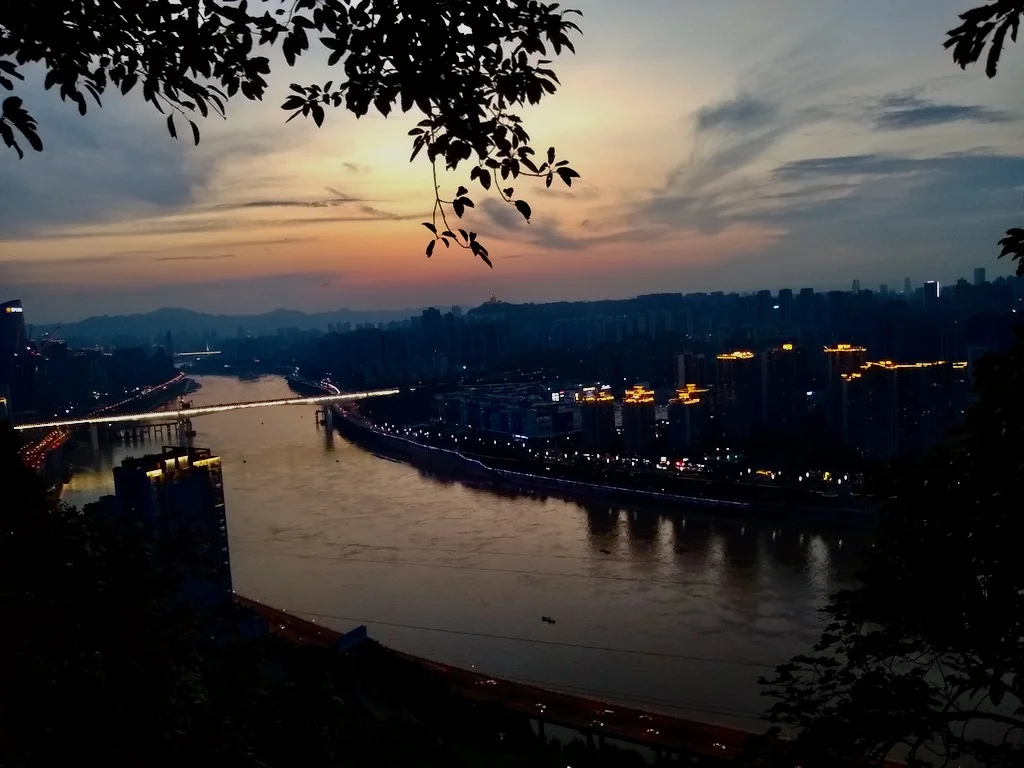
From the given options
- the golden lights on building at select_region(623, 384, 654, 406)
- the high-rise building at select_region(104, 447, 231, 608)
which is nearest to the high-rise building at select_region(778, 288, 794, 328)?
the golden lights on building at select_region(623, 384, 654, 406)

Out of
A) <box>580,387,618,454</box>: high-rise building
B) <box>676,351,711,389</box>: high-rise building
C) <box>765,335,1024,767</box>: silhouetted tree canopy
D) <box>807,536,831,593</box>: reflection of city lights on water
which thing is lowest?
<box>807,536,831,593</box>: reflection of city lights on water

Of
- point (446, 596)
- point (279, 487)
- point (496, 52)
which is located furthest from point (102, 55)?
point (279, 487)

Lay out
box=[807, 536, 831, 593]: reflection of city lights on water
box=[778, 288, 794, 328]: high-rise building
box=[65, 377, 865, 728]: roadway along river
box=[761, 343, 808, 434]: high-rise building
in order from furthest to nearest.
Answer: box=[778, 288, 794, 328]: high-rise building → box=[761, 343, 808, 434]: high-rise building → box=[807, 536, 831, 593]: reflection of city lights on water → box=[65, 377, 865, 728]: roadway along river

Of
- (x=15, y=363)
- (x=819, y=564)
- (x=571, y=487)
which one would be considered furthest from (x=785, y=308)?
(x=15, y=363)

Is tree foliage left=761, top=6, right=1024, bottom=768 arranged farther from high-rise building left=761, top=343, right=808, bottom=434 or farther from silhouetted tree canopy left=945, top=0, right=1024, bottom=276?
high-rise building left=761, top=343, right=808, bottom=434

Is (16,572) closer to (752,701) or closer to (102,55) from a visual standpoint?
(102,55)

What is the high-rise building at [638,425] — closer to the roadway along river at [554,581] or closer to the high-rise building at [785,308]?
the roadway along river at [554,581]

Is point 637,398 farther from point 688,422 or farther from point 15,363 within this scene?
point 15,363
